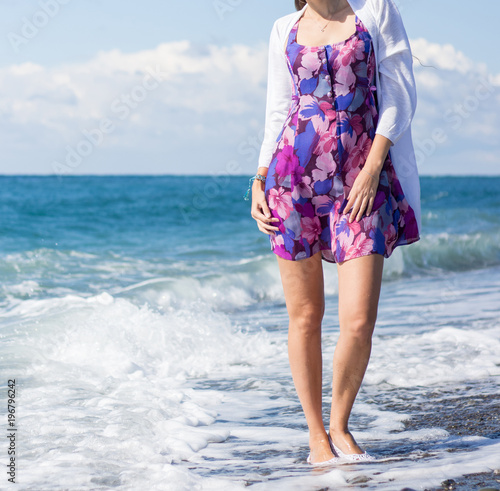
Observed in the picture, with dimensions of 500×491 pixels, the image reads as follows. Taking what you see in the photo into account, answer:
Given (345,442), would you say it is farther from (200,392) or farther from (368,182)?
(200,392)

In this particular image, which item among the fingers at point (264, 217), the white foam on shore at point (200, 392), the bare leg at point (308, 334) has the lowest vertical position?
the white foam on shore at point (200, 392)

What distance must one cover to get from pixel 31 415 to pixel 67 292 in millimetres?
5015

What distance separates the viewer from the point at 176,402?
12.6ft

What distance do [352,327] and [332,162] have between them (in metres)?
0.62

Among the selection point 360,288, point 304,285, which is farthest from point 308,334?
point 360,288

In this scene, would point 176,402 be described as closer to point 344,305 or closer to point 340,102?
point 344,305

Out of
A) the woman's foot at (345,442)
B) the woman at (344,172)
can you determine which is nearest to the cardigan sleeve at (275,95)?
the woman at (344,172)

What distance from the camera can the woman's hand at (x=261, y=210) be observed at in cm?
257

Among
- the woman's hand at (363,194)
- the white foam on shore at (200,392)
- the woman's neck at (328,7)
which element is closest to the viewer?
the woman's hand at (363,194)

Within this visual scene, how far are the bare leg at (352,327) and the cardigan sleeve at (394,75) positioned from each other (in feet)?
1.60

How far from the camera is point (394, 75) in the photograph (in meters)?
2.43

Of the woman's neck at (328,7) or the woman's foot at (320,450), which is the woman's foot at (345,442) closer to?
the woman's foot at (320,450)

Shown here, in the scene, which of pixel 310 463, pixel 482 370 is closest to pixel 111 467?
pixel 310 463

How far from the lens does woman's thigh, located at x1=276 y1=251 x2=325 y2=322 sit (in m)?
2.55
